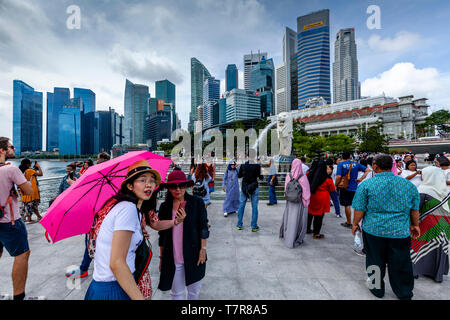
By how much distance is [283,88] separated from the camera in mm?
149250

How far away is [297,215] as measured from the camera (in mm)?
3775

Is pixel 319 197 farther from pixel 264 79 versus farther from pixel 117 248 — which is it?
pixel 264 79

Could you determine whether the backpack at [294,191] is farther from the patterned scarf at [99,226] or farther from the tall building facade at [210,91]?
the tall building facade at [210,91]

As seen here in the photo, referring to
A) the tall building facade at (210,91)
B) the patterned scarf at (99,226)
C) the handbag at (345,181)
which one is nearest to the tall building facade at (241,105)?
the tall building facade at (210,91)

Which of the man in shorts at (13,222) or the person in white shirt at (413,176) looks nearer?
the man in shorts at (13,222)

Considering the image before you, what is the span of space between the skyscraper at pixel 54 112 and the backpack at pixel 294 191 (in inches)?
5088

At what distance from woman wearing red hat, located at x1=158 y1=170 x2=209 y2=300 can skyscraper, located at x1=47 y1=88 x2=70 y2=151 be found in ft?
425

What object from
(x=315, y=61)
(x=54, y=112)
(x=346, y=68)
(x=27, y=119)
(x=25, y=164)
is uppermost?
(x=346, y=68)

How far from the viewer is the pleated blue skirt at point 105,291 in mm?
1188

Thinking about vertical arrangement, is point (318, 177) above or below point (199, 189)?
above

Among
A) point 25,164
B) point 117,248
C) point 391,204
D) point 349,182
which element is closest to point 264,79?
point 349,182

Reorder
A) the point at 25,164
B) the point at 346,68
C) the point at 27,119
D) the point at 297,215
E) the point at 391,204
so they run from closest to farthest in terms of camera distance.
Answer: the point at 391,204 < the point at 297,215 < the point at 25,164 < the point at 27,119 < the point at 346,68

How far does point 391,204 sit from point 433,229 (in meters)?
1.22

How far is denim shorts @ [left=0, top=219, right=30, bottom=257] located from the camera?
7.22 ft
